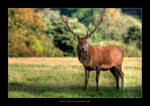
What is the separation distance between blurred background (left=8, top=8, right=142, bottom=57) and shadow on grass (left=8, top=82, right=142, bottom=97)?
89.9 inches

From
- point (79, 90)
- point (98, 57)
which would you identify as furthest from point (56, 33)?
point (79, 90)

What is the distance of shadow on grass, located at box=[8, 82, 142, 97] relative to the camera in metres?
8.98

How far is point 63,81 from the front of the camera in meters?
9.97

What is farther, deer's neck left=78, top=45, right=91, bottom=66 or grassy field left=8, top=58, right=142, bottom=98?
grassy field left=8, top=58, right=142, bottom=98

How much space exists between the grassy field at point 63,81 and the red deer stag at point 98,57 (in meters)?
0.36

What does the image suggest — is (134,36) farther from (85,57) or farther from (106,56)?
(85,57)

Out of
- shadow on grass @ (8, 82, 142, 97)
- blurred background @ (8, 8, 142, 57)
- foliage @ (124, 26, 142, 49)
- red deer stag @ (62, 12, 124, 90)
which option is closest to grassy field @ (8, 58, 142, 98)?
shadow on grass @ (8, 82, 142, 97)

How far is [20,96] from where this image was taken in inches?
352

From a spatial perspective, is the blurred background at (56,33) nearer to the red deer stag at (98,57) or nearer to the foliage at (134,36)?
the foliage at (134,36)

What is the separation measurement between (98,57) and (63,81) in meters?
1.59

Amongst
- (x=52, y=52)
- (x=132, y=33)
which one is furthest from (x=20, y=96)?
(x=132, y=33)

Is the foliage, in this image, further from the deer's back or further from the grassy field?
the deer's back

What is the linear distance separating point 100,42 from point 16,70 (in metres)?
3.50

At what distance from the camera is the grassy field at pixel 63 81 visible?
904cm
